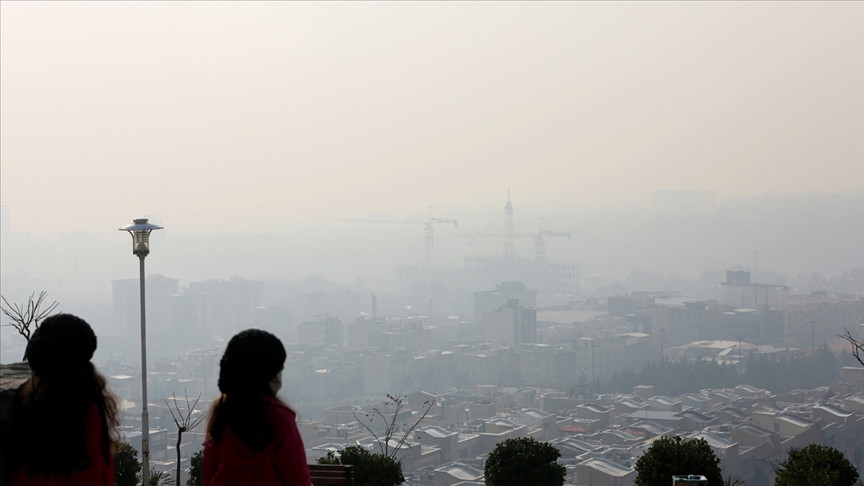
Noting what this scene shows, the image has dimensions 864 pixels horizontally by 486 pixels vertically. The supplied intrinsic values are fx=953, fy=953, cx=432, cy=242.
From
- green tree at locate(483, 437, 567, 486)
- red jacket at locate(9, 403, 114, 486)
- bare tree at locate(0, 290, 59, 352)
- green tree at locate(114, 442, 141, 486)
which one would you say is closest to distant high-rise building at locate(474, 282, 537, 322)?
bare tree at locate(0, 290, 59, 352)

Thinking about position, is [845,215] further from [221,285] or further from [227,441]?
[227,441]

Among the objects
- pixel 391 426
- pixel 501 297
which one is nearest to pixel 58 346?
pixel 391 426

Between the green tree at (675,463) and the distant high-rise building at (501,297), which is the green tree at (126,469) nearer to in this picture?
the green tree at (675,463)

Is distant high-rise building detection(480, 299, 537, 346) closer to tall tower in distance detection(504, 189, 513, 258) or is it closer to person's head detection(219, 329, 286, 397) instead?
tall tower in distance detection(504, 189, 513, 258)

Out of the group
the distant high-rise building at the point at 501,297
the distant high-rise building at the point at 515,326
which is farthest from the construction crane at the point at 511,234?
the distant high-rise building at the point at 515,326

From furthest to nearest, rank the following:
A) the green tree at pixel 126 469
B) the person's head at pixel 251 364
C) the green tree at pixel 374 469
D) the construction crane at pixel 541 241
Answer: the construction crane at pixel 541 241 → the green tree at pixel 126 469 → the green tree at pixel 374 469 → the person's head at pixel 251 364

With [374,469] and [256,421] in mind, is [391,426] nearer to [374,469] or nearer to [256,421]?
[374,469]

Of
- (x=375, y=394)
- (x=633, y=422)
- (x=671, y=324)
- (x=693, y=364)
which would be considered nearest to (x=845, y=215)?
(x=671, y=324)

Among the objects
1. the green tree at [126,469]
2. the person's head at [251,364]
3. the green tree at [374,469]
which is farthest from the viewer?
the green tree at [126,469]
